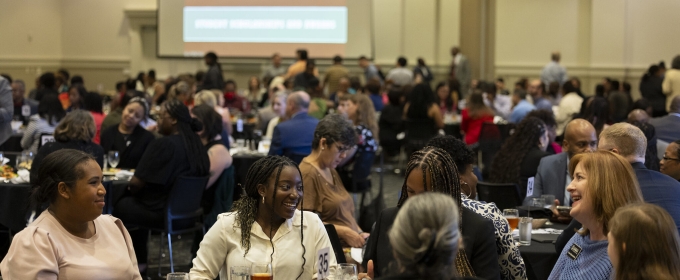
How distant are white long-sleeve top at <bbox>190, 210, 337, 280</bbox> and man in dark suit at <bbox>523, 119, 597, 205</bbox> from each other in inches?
83.7

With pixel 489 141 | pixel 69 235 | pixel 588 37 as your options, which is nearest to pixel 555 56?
pixel 588 37

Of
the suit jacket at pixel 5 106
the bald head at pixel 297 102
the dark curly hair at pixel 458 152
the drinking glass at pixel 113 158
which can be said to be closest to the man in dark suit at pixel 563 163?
the dark curly hair at pixel 458 152

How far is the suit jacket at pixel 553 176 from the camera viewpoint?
523 cm

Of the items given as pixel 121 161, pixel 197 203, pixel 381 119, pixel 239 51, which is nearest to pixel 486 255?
pixel 197 203

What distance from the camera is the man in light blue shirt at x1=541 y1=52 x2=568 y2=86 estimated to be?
1537 cm

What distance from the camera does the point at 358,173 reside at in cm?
772

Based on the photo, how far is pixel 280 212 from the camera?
3.24m

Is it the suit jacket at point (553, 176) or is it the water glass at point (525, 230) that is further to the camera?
the suit jacket at point (553, 176)

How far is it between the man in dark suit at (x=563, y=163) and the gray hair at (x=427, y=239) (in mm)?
3199

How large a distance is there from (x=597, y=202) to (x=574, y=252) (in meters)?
0.23

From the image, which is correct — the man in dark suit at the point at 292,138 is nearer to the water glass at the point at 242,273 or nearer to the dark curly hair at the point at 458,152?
the dark curly hair at the point at 458,152

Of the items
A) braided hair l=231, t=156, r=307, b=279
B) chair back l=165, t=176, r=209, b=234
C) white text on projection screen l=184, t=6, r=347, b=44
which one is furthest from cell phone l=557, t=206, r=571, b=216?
white text on projection screen l=184, t=6, r=347, b=44

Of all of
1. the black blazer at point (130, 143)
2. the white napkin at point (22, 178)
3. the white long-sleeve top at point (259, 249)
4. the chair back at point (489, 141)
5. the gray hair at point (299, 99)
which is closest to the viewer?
the white long-sleeve top at point (259, 249)

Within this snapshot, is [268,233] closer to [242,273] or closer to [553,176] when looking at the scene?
[242,273]
